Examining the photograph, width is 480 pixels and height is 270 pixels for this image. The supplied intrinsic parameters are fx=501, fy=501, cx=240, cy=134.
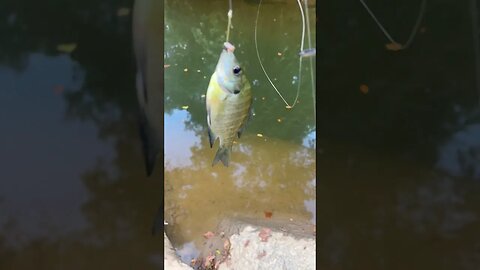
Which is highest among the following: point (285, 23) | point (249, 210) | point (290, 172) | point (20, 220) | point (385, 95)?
point (385, 95)


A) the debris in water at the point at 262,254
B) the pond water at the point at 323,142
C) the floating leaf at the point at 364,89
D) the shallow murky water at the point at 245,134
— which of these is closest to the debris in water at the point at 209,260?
the shallow murky water at the point at 245,134

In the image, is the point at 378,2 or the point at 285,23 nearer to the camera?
the point at 378,2

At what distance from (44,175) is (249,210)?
181cm

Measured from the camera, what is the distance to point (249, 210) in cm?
290

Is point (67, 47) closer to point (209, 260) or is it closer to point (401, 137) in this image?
point (401, 137)

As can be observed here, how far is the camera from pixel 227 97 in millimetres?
1872

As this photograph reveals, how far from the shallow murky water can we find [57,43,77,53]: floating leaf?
1.25 metres

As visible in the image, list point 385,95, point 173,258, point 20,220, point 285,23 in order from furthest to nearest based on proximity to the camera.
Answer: point 285,23 → point 173,258 → point 385,95 → point 20,220

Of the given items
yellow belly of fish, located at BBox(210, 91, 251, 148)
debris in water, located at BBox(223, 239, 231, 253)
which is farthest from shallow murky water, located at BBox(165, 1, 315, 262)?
yellow belly of fish, located at BBox(210, 91, 251, 148)

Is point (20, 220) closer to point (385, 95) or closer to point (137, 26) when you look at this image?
point (137, 26)

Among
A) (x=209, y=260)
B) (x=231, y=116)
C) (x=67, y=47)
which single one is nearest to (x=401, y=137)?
(x=231, y=116)

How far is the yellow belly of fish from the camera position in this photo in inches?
74.0

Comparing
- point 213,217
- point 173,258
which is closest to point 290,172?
point 213,217

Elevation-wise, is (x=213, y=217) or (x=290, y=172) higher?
(x=290, y=172)
